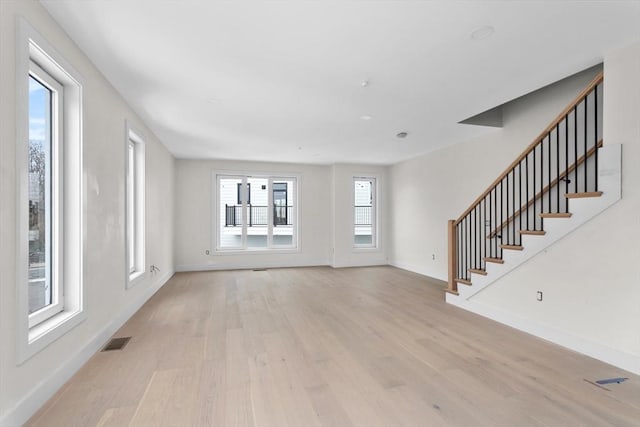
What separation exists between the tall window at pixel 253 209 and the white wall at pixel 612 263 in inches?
231

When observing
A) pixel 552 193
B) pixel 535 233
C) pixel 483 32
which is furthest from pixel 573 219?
pixel 483 32

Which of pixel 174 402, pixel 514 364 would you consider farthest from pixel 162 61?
pixel 514 364

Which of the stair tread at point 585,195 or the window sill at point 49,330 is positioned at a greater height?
the stair tread at point 585,195

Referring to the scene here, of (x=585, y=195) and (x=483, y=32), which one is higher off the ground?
(x=483, y=32)

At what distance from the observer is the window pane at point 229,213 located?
7613 mm

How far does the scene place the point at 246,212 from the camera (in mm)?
7555

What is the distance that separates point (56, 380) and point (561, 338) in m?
4.41

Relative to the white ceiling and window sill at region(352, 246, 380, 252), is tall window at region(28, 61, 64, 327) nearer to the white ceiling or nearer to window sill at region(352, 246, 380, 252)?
the white ceiling

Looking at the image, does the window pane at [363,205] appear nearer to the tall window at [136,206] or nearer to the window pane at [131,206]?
A: the tall window at [136,206]

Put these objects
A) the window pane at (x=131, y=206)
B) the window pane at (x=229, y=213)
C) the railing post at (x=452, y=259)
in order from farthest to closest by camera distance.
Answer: the window pane at (x=229, y=213)
the railing post at (x=452, y=259)
the window pane at (x=131, y=206)

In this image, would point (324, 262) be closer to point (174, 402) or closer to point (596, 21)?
point (174, 402)

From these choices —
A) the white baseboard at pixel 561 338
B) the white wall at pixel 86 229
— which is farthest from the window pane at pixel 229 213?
the white baseboard at pixel 561 338

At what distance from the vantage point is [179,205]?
726 cm

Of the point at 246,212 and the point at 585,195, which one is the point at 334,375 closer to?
the point at 585,195
